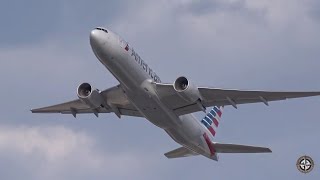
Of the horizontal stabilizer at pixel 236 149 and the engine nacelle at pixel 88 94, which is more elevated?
the engine nacelle at pixel 88 94

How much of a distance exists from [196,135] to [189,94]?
26.8ft

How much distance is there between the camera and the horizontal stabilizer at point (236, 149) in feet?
238

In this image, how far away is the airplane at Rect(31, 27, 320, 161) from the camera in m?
64.0

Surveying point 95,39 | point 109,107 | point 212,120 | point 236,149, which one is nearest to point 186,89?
point 95,39

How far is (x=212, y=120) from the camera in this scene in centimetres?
8281

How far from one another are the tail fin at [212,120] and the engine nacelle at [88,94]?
13315 mm

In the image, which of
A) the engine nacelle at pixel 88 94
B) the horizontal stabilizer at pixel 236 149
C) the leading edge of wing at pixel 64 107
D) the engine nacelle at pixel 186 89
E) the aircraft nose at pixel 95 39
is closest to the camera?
the aircraft nose at pixel 95 39

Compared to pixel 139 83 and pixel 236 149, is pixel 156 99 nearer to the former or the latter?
pixel 139 83

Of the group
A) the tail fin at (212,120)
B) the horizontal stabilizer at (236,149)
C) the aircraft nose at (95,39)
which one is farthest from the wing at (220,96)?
the tail fin at (212,120)

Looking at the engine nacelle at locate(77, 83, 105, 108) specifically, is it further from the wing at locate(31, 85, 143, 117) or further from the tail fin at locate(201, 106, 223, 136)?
the tail fin at locate(201, 106, 223, 136)

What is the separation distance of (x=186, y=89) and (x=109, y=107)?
867 centimetres

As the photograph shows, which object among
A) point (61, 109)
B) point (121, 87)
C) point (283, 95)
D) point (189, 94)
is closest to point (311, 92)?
→ point (283, 95)

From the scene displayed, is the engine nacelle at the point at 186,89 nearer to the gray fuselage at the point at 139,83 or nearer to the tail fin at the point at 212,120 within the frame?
the gray fuselage at the point at 139,83

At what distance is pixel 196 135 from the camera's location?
7375cm
